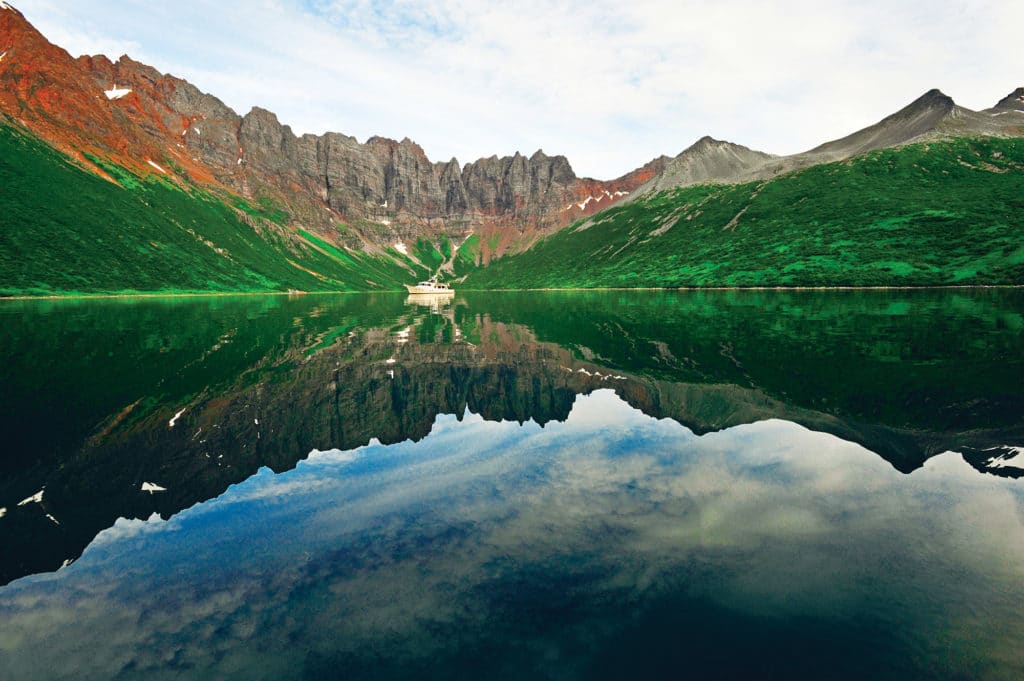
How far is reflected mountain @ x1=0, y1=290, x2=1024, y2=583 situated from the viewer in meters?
12.8

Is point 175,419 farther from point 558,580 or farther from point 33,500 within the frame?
point 558,580

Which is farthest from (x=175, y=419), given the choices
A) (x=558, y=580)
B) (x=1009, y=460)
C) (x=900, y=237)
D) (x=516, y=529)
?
(x=900, y=237)

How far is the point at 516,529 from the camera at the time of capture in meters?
10.1

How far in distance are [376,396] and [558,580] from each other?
1607 cm

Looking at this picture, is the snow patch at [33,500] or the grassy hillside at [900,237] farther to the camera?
the grassy hillside at [900,237]

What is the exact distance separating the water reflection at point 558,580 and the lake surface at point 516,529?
1.9 inches

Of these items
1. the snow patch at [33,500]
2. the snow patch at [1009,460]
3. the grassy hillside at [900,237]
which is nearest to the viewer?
the snow patch at [33,500]

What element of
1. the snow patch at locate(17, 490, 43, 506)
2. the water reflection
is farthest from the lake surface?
the snow patch at locate(17, 490, 43, 506)

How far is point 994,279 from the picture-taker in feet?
381

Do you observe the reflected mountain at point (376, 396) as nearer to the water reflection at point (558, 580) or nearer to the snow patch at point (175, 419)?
the snow patch at point (175, 419)

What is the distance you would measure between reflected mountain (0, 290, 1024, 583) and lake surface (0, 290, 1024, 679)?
16 cm

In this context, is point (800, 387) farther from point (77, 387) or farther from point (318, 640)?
point (77, 387)

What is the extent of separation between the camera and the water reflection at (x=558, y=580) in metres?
6.36

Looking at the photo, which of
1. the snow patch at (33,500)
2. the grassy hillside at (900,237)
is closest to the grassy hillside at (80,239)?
the snow patch at (33,500)
